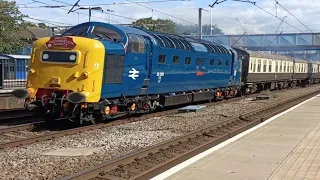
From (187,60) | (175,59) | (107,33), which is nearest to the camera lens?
(107,33)

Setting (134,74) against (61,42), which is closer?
(61,42)

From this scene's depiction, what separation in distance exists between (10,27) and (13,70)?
4598mm

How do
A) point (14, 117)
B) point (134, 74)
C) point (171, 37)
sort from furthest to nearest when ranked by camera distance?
point (171, 37), point (14, 117), point (134, 74)

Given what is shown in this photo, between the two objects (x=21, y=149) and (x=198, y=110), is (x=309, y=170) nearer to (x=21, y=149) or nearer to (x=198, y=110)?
(x=21, y=149)

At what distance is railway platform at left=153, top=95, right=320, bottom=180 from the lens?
7.22 meters

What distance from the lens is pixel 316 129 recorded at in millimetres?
12898

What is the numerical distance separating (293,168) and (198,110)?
11.2 metres

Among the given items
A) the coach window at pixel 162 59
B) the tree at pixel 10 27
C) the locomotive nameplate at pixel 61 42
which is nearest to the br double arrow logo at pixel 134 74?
the coach window at pixel 162 59

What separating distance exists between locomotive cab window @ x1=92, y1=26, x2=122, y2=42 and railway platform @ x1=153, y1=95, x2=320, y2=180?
507 centimetres

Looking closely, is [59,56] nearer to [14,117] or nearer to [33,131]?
[33,131]

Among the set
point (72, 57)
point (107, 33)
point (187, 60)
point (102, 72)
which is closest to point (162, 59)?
point (187, 60)

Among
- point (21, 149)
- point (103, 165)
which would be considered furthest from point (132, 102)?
point (103, 165)

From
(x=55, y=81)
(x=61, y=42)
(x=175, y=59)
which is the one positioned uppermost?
(x=61, y=42)

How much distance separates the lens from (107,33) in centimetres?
1429
